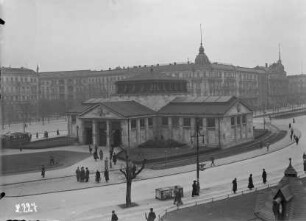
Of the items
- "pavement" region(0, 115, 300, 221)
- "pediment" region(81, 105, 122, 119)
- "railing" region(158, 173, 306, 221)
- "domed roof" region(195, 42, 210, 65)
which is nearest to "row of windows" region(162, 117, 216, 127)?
"pediment" region(81, 105, 122, 119)

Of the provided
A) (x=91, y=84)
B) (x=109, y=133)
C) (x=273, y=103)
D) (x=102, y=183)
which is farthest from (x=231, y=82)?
(x=102, y=183)

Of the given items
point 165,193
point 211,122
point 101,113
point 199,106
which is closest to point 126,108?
point 101,113

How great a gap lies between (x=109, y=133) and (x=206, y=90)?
6839 cm

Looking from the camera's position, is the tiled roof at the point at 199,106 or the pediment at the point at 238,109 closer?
the tiled roof at the point at 199,106

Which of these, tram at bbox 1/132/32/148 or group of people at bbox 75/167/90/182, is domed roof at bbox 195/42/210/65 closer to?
tram at bbox 1/132/32/148

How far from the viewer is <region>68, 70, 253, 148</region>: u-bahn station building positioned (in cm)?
5628

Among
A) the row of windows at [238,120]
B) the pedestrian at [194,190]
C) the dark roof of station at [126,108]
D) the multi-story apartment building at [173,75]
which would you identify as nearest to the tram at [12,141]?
the dark roof of station at [126,108]

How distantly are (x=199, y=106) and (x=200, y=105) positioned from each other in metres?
0.41

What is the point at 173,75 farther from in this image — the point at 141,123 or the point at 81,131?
the point at 141,123

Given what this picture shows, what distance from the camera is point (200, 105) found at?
197ft

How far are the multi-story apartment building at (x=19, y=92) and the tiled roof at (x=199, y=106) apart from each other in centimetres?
5736

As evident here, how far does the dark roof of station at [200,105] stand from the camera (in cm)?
5675

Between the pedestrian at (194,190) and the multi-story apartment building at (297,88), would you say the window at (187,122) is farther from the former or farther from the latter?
the multi-story apartment building at (297,88)

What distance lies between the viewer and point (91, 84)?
5974 inches
